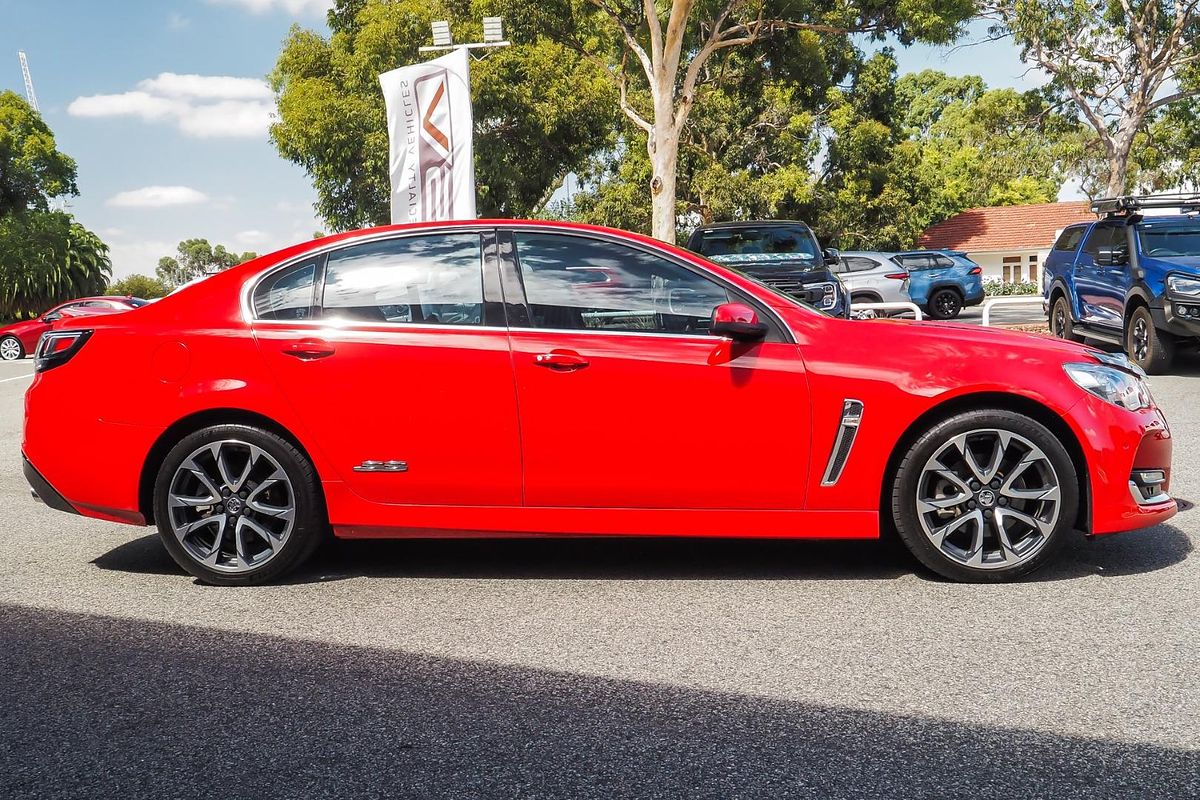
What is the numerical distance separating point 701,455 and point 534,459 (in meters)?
0.72

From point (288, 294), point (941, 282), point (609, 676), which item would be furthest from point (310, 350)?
point (941, 282)

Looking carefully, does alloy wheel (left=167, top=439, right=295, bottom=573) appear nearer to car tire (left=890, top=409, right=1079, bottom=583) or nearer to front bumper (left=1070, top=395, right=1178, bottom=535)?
car tire (left=890, top=409, right=1079, bottom=583)

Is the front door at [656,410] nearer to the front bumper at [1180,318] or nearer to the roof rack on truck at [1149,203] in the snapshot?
the front bumper at [1180,318]

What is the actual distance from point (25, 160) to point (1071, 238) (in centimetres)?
6666

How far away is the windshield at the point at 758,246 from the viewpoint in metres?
14.7

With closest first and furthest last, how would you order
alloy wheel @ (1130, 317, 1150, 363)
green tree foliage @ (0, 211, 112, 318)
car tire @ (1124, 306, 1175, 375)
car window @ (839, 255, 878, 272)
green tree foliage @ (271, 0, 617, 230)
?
car tire @ (1124, 306, 1175, 375) → alloy wheel @ (1130, 317, 1150, 363) → car window @ (839, 255, 878, 272) → green tree foliage @ (271, 0, 617, 230) → green tree foliage @ (0, 211, 112, 318)

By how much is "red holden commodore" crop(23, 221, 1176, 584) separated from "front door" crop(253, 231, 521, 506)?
0.4 inches

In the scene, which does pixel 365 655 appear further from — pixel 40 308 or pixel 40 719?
pixel 40 308

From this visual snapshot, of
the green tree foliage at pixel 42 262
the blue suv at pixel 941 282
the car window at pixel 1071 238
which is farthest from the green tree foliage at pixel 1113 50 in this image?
the green tree foliage at pixel 42 262

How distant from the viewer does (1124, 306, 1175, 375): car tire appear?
40.9 feet

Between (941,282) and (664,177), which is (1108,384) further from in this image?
(941,282)

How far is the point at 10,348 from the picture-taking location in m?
29.2

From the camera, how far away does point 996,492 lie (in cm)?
476

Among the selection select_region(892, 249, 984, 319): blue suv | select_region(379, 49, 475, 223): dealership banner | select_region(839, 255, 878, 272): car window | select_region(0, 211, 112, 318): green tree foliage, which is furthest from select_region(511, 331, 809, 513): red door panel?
select_region(0, 211, 112, 318): green tree foliage
